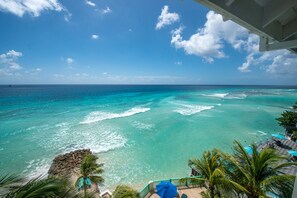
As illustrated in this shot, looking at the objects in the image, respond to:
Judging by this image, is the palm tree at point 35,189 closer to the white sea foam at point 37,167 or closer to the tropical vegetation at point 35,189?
the tropical vegetation at point 35,189

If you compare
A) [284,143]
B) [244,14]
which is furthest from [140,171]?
[284,143]

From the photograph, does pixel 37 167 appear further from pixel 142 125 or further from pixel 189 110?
pixel 189 110

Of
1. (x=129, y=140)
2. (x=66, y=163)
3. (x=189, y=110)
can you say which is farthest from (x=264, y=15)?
(x=189, y=110)

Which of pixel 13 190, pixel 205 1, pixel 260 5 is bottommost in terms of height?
pixel 13 190

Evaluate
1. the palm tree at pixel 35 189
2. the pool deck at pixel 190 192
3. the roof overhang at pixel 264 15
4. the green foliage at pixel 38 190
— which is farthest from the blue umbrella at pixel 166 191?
the roof overhang at pixel 264 15

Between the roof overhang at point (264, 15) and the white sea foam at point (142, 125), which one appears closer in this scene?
the roof overhang at point (264, 15)

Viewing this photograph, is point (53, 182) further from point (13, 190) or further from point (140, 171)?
point (140, 171)
